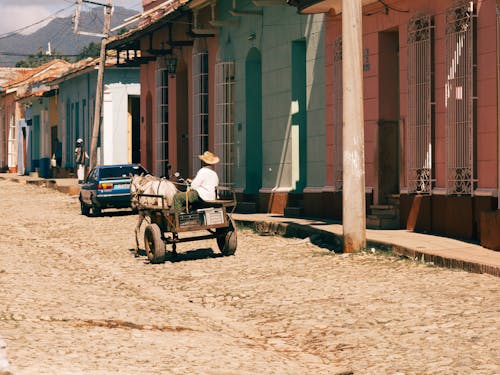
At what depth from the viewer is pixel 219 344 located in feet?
30.7

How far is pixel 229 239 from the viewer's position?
16547mm

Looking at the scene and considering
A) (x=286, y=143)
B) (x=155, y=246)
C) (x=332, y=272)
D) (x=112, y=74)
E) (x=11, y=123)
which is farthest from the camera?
(x=11, y=123)

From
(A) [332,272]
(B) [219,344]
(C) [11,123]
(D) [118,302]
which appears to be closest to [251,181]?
(A) [332,272]

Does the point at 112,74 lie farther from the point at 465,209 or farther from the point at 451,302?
the point at 451,302

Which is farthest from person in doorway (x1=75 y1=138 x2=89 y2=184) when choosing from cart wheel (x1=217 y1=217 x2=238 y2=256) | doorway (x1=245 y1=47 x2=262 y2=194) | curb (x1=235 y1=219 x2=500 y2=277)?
cart wheel (x1=217 y1=217 x2=238 y2=256)

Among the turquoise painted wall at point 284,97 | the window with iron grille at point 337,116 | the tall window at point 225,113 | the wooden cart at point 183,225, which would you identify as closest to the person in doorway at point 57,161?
the tall window at point 225,113

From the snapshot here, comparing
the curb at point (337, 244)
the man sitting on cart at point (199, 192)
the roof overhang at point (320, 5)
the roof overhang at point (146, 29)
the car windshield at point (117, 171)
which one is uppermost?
the roof overhang at point (146, 29)

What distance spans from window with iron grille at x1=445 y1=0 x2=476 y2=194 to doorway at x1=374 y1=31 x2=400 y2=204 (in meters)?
2.83

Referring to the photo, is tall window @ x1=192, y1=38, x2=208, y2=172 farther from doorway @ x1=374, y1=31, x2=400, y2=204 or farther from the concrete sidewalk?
doorway @ x1=374, y1=31, x2=400, y2=204

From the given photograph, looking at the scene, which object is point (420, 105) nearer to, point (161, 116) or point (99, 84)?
point (161, 116)

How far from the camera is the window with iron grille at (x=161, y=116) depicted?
3433 cm

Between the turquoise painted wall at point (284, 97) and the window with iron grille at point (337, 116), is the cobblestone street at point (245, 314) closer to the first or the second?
the window with iron grille at point (337, 116)

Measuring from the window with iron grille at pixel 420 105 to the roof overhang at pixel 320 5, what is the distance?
1716 mm

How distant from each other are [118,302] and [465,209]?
6615 mm
